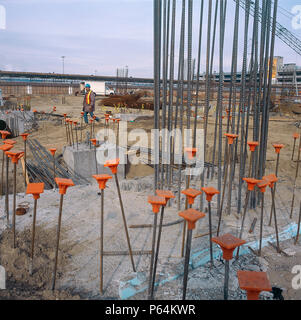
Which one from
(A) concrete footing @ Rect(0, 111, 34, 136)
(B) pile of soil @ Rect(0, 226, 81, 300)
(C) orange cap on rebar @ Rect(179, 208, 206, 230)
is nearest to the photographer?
(C) orange cap on rebar @ Rect(179, 208, 206, 230)

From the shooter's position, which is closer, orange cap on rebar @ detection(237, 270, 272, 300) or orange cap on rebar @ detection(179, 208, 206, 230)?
orange cap on rebar @ detection(237, 270, 272, 300)

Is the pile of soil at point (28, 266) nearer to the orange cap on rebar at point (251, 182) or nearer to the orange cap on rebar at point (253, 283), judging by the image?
the orange cap on rebar at point (253, 283)

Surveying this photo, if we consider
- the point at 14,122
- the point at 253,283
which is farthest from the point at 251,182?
the point at 14,122

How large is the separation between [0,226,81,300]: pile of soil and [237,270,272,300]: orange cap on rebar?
1482mm

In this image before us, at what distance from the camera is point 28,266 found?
282cm

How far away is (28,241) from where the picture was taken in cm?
330

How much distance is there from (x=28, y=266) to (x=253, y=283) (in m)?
2.22

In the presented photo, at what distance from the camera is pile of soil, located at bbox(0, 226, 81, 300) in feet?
7.91

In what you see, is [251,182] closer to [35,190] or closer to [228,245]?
[228,245]

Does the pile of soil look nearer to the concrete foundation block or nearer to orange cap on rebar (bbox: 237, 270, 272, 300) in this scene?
orange cap on rebar (bbox: 237, 270, 272, 300)

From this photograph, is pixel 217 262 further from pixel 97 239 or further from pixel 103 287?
pixel 97 239

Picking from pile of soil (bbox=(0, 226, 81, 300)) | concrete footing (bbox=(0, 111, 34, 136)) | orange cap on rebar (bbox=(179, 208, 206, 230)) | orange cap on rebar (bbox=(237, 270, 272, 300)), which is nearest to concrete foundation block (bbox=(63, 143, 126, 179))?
pile of soil (bbox=(0, 226, 81, 300))

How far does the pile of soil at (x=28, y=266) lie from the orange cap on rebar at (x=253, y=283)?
1.48m
